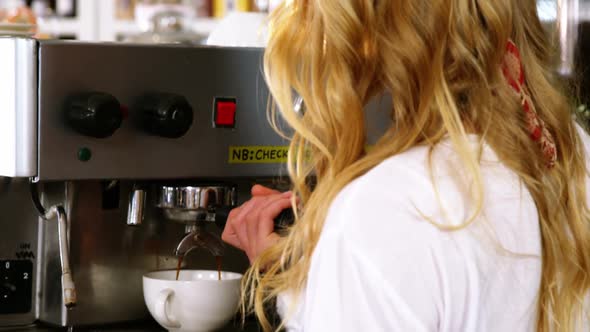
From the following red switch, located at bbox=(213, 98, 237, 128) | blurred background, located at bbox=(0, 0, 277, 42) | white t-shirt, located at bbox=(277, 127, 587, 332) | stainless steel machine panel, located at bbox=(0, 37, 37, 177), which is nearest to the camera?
white t-shirt, located at bbox=(277, 127, 587, 332)

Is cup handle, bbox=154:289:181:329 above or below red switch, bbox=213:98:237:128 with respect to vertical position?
below

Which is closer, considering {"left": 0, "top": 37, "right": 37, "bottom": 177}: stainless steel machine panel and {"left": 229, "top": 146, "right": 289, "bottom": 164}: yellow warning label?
{"left": 0, "top": 37, "right": 37, "bottom": 177}: stainless steel machine panel

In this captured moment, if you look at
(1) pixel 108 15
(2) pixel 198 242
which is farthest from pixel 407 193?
(1) pixel 108 15

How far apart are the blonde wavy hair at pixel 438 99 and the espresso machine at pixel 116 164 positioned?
0.89 ft

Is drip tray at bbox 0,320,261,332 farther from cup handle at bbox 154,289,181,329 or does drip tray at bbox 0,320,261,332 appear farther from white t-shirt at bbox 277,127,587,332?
white t-shirt at bbox 277,127,587,332

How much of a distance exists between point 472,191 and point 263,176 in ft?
1.56

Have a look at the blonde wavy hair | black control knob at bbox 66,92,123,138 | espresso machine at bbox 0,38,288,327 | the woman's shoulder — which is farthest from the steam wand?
the woman's shoulder

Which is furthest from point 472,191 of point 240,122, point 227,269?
point 227,269

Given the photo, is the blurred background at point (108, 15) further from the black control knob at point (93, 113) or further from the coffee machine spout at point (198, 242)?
the black control knob at point (93, 113)

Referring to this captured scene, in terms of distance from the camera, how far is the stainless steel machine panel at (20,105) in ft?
3.36

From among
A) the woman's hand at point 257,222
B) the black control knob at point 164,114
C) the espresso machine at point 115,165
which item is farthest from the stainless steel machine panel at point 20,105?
the woman's hand at point 257,222

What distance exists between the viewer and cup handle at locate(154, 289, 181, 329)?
117 cm

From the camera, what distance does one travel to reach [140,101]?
3.58 feet

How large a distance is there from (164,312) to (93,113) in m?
0.28
